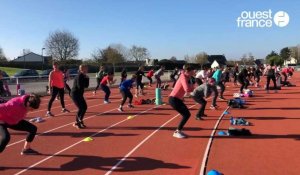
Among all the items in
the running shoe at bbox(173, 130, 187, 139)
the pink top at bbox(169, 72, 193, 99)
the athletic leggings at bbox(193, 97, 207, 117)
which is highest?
the pink top at bbox(169, 72, 193, 99)

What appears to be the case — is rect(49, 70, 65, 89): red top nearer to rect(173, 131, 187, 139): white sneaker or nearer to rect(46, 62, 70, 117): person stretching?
rect(46, 62, 70, 117): person stretching

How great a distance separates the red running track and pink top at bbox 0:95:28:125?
0.83 m

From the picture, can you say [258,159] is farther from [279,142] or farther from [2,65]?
[2,65]

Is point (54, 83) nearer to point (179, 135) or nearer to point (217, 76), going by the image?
point (179, 135)

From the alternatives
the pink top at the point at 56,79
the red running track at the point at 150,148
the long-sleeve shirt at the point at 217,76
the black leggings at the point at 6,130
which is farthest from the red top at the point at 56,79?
the long-sleeve shirt at the point at 217,76

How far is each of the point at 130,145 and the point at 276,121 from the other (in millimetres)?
5366

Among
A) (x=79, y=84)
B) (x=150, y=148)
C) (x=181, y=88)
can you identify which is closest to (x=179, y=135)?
(x=181, y=88)

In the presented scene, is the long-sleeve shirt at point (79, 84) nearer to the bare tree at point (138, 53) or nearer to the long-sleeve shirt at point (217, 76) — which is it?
the long-sleeve shirt at point (217, 76)

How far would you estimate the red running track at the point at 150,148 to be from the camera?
694 cm

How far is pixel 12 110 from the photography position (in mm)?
7113

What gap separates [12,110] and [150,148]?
2.95 metres

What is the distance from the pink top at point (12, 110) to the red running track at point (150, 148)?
0.83 meters

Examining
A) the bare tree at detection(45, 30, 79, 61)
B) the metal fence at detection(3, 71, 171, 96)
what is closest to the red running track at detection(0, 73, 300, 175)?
the metal fence at detection(3, 71, 171, 96)

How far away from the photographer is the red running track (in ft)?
22.8
